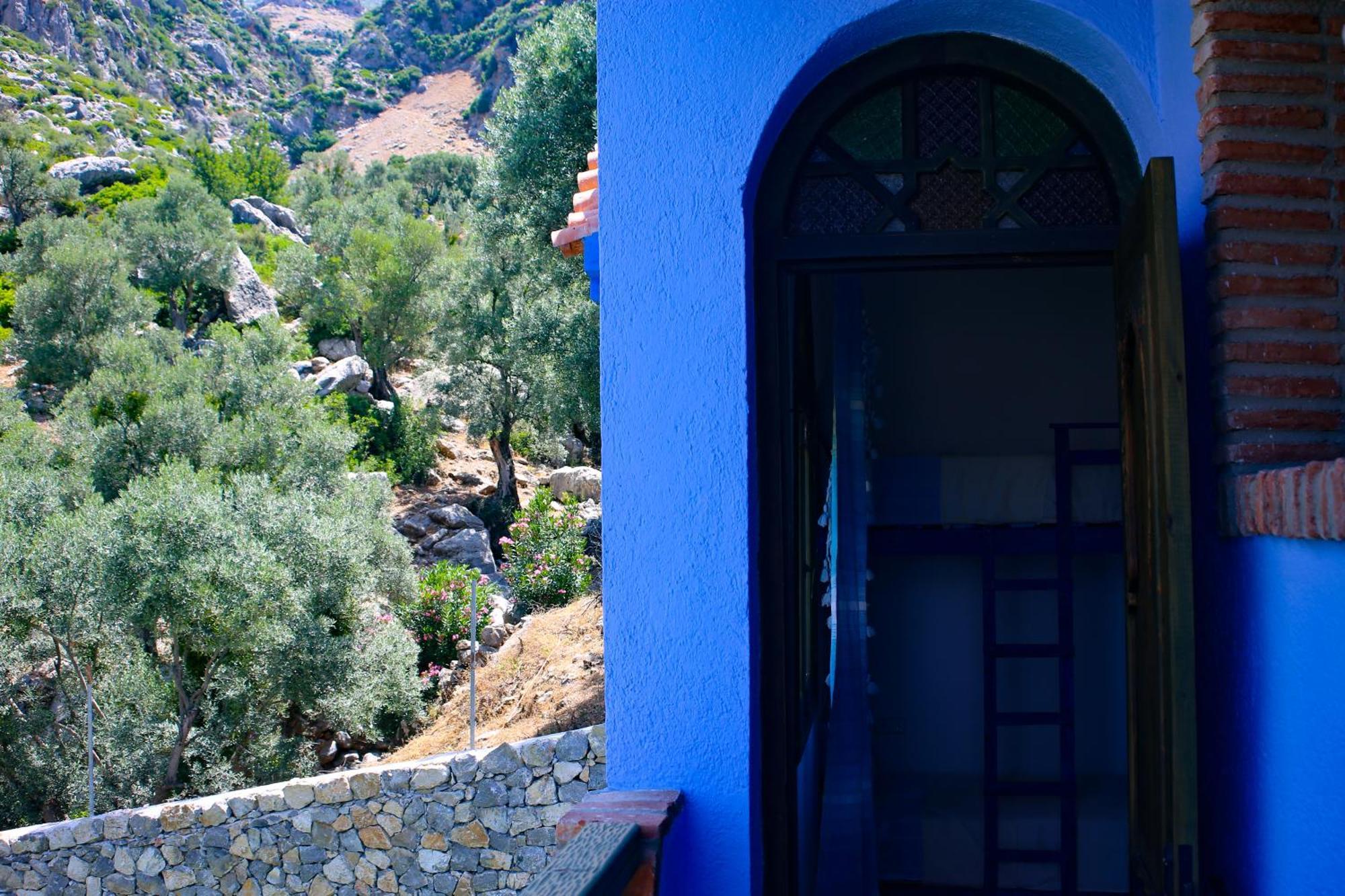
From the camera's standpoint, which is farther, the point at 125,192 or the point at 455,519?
the point at 125,192

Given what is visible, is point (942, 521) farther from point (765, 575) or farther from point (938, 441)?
point (765, 575)

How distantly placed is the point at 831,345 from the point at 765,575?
391 cm

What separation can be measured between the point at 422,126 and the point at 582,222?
278 feet

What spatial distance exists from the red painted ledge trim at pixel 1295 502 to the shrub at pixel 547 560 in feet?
42.7

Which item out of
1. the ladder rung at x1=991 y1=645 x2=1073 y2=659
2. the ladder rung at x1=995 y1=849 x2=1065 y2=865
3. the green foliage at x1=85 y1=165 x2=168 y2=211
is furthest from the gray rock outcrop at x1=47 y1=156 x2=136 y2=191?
the ladder rung at x1=995 y1=849 x2=1065 y2=865

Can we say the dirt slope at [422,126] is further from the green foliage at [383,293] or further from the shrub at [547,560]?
the shrub at [547,560]

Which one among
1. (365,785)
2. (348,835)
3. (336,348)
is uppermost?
(336,348)

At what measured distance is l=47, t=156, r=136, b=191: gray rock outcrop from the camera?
3728 cm

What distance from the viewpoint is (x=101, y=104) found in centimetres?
5694

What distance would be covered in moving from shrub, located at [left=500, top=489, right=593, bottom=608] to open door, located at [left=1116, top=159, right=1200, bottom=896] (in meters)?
12.8

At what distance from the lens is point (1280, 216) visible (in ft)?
8.78

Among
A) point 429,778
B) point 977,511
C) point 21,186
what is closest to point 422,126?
point 21,186

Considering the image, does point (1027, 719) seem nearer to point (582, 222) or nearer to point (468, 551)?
point (582, 222)

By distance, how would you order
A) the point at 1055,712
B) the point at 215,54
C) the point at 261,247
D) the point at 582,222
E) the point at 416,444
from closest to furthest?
the point at 582,222
the point at 1055,712
the point at 416,444
the point at 261,247
the point at 215,54
